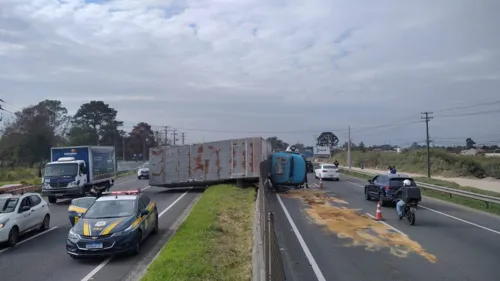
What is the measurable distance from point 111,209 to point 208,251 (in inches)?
149

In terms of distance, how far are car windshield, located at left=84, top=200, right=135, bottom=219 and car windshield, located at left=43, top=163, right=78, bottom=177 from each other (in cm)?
1271

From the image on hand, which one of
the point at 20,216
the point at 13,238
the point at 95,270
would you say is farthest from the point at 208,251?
the point at 20,216

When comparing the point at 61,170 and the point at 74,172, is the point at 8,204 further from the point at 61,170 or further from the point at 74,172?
the point at 61,170

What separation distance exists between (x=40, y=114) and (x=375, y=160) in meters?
60.7

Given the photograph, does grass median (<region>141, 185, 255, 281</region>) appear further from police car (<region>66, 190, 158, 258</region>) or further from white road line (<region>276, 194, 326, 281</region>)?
white road line (<region>276, 194, 326, 281</region>)

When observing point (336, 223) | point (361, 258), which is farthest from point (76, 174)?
point (361, 258)

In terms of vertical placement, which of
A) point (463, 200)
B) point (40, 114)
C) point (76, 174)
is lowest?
point (463, 200)

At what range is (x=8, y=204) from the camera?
1430 cm

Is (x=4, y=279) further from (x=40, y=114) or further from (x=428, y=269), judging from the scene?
(x=40, y=114)

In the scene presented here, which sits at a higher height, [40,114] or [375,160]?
[40,114]

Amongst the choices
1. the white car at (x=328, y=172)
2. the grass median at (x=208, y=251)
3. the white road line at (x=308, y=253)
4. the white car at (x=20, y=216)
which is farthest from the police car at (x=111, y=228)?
the white car at (x=328, y=172)

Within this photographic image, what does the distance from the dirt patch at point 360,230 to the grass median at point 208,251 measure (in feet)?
9.35

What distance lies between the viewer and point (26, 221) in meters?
14.5

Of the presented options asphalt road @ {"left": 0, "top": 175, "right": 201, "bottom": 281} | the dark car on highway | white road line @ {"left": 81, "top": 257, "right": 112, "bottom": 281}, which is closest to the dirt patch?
the dark car on highway
